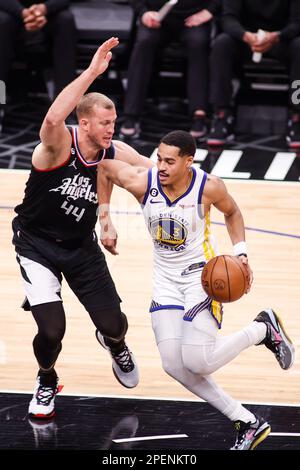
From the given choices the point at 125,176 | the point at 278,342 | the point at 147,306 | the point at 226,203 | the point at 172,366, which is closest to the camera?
the point at 172,366

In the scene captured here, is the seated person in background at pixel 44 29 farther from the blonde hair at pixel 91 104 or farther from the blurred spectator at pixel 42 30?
the blonde hair at pixel 91 104

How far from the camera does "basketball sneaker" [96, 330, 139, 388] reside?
720cm

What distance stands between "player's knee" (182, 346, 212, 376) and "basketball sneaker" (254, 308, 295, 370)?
723mm

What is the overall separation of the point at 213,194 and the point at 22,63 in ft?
26.4

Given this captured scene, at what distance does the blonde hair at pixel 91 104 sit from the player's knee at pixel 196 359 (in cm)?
158

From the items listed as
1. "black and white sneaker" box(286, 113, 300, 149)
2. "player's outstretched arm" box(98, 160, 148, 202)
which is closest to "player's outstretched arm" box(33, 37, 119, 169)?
"player's outstretched arm" box(98, 160, 148, 202)

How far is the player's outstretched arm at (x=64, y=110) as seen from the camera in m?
6.34

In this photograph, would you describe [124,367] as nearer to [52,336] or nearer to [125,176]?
[52,336]

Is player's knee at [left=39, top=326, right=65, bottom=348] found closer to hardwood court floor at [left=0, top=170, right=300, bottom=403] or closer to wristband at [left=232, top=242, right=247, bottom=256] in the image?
hardwood court floor at [left=0, top=170, right=300, bottom=403]

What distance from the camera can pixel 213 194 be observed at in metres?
6.65

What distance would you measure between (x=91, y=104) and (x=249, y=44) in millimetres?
6211

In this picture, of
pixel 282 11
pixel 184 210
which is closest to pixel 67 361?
pixel 184 210

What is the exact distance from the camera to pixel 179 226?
6598 mm

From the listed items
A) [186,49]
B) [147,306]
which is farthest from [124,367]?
[186,49]
